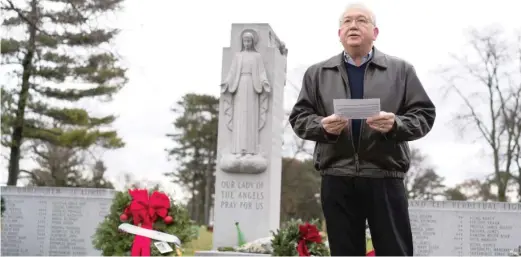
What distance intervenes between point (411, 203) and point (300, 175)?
20.7 metres

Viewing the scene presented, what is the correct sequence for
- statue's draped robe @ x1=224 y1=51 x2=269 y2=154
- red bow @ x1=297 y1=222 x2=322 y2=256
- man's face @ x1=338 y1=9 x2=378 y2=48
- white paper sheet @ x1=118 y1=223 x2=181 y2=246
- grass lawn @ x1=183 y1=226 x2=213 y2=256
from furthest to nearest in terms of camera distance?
grass lawn @ x1=183 y1=226 x2=213 y2=256 → statue's draped robe @ x1=224 y1=51 x2=269 y2=154 → red bow @ x1=297 y1=222 x2=322 y2=256 → white paper sheet @ x1=118 y1=223 x2=181 y2=246 → man's face @ x1=338 y1=9 x2=378 y2=48

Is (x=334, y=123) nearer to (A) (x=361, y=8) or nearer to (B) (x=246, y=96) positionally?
(A) (x=361, y=8)

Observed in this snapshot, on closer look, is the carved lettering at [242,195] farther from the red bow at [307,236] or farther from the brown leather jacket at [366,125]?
the brown leather jacket at [366,125]

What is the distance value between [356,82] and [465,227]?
353 inches

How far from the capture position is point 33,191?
1198cm

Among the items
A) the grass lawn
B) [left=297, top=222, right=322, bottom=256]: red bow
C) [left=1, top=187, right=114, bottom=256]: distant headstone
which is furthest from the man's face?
[left=1, top=187, right=114, bottom=256]: distant headstone

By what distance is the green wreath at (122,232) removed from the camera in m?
6.52

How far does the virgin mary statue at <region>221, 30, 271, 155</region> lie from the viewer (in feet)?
32.0

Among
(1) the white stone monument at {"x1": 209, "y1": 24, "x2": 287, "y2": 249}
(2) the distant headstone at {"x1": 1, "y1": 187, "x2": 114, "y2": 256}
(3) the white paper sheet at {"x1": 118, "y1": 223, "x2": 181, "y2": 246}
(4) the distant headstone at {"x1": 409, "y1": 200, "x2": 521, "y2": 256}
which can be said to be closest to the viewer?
(3) the white paper sheet at {"x1": 118, "y1": 223, "x2": 181, "y2": 246}

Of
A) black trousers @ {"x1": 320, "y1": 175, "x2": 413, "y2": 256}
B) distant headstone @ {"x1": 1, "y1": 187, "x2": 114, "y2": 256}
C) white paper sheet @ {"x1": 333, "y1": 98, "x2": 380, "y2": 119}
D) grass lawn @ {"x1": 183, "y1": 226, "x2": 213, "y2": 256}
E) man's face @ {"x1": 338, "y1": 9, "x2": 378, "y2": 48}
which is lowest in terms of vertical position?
grass lawn @ {"x1": 183, "y1": 226, "x2": 213, "y2": 256}

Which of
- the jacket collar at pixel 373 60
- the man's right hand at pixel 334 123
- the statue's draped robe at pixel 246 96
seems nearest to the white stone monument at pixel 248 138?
the statue's draped robe at pixel 246 96

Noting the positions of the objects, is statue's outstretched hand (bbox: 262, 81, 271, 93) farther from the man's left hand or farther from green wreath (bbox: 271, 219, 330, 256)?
the man's left hand

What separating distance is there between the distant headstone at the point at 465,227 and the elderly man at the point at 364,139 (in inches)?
345

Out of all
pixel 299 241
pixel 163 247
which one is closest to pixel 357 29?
pixel 163 247
